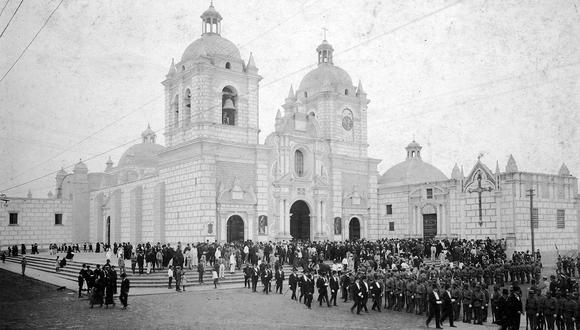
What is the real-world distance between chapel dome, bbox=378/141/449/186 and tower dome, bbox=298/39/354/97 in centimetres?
1361

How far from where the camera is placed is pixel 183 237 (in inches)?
1437

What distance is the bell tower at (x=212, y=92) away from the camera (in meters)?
37.5

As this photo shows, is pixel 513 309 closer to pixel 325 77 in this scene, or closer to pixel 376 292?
pixel 376 292

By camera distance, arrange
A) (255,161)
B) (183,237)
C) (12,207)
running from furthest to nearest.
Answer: (12,207)
(255,161)
(183,237)

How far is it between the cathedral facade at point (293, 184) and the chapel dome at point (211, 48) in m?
0.09

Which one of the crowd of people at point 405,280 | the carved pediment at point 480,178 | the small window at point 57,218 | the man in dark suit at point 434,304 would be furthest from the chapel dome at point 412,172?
the man in dark suit at point 434,304

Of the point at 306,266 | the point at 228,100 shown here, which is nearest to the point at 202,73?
the point at 228,100

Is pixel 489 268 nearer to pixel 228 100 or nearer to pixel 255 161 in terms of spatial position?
pixel 255 161

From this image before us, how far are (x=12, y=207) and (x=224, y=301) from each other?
39.4 meters

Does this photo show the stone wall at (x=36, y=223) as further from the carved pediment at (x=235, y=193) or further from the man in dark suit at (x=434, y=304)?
the man in dark suit at (x=434, y=304)

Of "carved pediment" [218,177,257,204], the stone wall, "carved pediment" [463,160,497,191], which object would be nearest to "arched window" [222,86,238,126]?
"carved pediment" [218,177,257,204]

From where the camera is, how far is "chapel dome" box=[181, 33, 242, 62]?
3856cm

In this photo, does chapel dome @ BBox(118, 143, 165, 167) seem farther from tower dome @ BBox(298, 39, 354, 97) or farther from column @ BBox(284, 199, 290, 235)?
column @ BBox(284, 199, 290, 235)

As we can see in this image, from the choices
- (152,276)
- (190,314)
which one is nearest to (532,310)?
(190,314)
